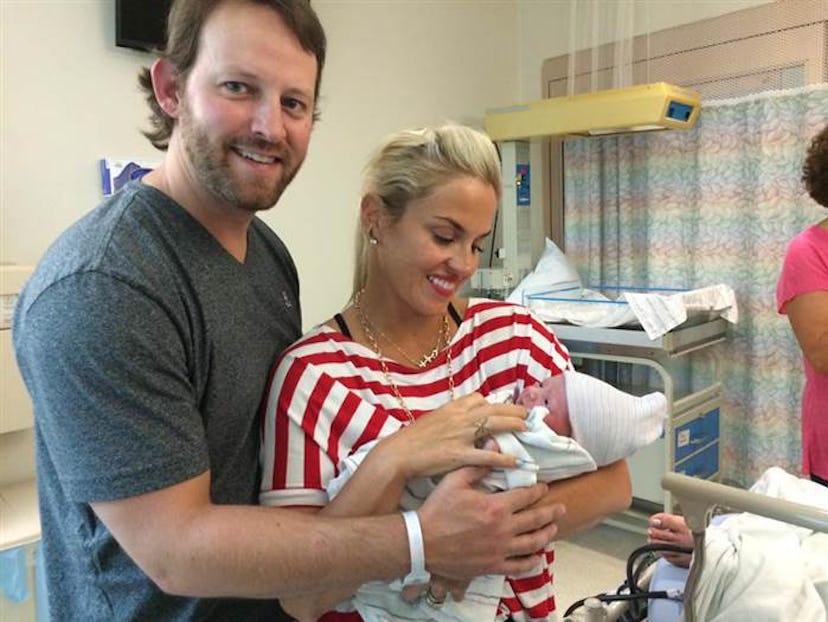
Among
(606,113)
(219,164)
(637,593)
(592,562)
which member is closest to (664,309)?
(606,113)

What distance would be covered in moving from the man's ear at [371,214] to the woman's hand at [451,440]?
15.0 inches

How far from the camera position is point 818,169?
2.00 metres

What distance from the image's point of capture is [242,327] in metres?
1.04

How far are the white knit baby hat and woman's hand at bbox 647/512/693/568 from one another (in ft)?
1.64

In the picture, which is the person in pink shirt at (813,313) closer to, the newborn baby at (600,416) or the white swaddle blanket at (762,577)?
the white swaddle blanket at (762,577)

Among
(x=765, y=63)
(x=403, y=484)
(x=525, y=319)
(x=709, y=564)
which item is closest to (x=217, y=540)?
(x=403, y=484)

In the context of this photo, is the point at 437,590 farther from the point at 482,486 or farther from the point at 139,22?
the point at 139,22

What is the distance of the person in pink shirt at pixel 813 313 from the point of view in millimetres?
1872

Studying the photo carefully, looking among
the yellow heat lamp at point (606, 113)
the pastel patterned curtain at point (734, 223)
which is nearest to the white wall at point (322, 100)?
the yellow heat lamp at point (606, 113)

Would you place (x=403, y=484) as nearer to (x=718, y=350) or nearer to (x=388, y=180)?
(x=388, y=180)

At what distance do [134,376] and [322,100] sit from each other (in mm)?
2245

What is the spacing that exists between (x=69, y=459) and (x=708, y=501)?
867 mm

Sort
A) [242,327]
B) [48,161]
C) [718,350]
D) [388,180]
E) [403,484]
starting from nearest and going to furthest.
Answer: [403,484] → [242,327] → [388,180] → [48,161] → [718,350]

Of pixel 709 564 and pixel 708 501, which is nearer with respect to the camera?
pixel 708 501
